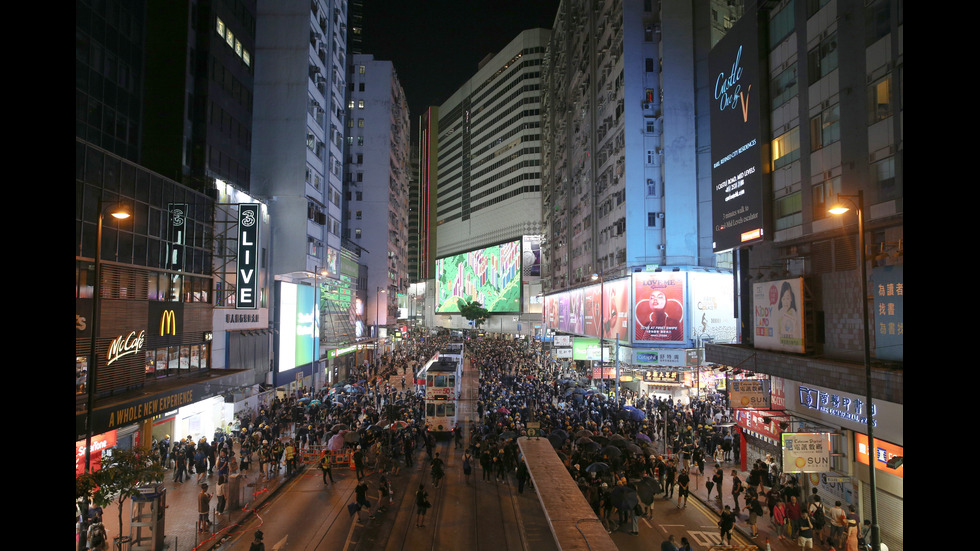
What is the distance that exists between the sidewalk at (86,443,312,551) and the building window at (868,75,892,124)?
21.5 meters

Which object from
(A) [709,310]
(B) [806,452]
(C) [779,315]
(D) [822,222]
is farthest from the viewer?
(A) [709,310]

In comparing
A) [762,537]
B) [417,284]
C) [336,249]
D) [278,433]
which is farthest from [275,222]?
[417,284]

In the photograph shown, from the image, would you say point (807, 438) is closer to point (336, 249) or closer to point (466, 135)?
point (336, 249)

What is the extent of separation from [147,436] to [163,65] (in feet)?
71.3

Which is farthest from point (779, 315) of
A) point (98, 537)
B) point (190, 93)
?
point (190, 93)

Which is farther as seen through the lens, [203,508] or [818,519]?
[203,508]

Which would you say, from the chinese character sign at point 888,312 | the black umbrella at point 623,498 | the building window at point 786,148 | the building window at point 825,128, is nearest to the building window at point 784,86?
the building window at point 786,148

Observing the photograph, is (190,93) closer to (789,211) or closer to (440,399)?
(440,399)

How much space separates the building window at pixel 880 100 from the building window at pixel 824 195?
84.3 inches

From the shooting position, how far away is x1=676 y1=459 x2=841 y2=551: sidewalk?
15.4 meters

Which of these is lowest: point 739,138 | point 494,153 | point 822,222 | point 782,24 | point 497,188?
point 822,222

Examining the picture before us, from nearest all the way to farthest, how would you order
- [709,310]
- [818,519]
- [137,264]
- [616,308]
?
[818,519] → [137,264] → [709,310] → [616,308]

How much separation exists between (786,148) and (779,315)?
629 cm

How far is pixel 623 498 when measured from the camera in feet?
51.8
